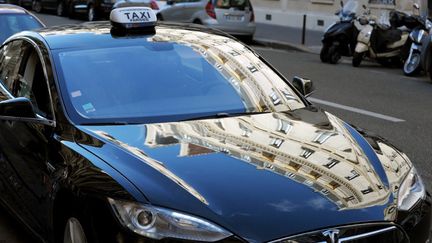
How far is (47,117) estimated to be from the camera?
3.59 metres

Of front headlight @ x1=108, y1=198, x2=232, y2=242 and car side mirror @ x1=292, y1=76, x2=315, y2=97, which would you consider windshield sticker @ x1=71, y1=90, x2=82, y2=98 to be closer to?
front headlight @ x1=108, y1=198, x2=232, y2=242

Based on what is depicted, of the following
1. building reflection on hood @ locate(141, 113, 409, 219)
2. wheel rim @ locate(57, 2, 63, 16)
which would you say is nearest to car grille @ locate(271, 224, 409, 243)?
building reflection on hood @ locate(141, 113, 409, 219)

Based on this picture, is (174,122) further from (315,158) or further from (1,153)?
(1,153)

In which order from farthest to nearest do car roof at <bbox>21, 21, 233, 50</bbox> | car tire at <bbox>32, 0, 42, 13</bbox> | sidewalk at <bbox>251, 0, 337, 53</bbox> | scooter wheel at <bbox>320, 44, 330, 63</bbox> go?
car tire at <bbox>32, 0, 42, 13</bbox>, sidewalk at <bbox>251, 0, 337, 53</bbox>, scooter wheel at <bbox>320, 44, 330, 63</bbox>, car roof at <bbox>21, 21, 233, 50</bbox>

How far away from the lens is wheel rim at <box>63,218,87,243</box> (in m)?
2.88

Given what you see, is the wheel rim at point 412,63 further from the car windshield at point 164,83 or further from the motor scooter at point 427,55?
the car windshield at point 164,83

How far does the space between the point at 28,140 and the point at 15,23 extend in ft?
17.0

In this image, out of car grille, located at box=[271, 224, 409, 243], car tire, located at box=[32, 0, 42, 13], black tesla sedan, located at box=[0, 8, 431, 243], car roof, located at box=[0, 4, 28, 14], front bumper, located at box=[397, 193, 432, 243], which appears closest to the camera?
car grille, located at box=[271, 224, 409, 243]

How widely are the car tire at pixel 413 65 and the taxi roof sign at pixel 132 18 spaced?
9.06 meters

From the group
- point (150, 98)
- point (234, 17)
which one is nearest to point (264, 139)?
point (150, 98)

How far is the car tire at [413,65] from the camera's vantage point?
1227 centimetres

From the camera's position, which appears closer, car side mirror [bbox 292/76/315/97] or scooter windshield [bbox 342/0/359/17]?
car side mirror [bbox 292/76/315/97]

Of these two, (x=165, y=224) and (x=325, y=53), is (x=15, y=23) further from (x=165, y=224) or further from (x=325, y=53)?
(x=325, y=53)

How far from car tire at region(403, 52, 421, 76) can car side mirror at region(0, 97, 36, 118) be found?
1002 cm
